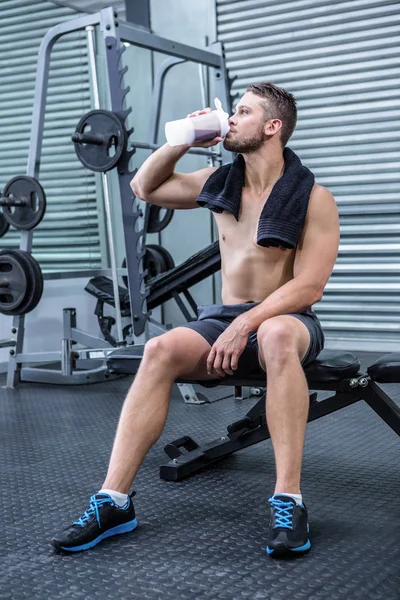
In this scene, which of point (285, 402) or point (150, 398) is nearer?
point (285, 402)

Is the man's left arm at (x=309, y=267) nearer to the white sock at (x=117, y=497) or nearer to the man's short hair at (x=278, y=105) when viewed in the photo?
the man's short hair at (x=278, y=105)

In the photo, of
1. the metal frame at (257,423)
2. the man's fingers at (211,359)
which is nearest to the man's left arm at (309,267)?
the man's fingers at (211,359)

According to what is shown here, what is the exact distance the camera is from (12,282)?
3.88m

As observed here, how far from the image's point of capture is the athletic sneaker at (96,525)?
71.1 inches

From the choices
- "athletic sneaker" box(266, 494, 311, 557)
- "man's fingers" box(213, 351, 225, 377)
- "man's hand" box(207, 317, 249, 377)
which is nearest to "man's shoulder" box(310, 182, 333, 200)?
"man's hand" box(207, 317, 249, 377)

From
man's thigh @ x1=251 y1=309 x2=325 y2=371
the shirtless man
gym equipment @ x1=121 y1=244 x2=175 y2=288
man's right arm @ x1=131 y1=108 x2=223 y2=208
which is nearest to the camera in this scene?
the shirtless man

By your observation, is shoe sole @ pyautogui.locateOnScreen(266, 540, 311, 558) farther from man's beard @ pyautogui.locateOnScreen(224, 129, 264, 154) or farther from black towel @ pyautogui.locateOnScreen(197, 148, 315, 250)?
man's beard @ pyautogui.locateOnScreen(224, 129, 264, 154)

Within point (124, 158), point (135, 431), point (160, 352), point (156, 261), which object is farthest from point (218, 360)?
point (156, 261)

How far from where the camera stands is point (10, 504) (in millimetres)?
2199

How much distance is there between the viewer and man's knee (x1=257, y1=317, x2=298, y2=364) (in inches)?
74.4

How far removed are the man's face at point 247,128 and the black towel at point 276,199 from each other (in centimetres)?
11

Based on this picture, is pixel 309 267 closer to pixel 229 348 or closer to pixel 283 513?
pixel 229 348

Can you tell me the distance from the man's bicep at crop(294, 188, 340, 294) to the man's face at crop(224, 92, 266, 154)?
0.24 meters

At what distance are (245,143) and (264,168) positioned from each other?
0.35 feet
